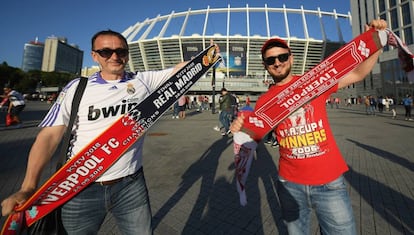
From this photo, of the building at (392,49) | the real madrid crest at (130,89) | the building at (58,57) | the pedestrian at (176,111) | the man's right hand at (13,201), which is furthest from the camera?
the building at (58,57)

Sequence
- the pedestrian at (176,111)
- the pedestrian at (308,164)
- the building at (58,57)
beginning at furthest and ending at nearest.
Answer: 1. the building at (58,57)
2. the pedestrian at (176,111)
3. the pedestrian at (308,164)

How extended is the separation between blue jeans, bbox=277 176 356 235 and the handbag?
66.7 inches

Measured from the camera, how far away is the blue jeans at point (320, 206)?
1.54 metres

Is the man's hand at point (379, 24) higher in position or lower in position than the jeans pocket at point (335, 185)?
higher

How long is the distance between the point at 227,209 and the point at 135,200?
2.00 metres

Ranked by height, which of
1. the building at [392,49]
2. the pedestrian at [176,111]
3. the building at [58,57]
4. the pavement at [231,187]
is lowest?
the pavement at [231,187]

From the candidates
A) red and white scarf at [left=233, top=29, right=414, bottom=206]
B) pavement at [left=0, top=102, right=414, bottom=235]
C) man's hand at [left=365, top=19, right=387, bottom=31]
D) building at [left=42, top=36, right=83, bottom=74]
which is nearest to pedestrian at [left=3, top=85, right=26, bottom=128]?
pavement at [left=0, top=102, right=414, bottom=235]

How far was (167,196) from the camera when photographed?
373cm

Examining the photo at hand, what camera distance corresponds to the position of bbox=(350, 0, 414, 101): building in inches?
1421

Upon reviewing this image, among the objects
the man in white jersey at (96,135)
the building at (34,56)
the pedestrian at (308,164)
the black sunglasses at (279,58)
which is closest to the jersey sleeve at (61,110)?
the man in white jersey at (96,135)

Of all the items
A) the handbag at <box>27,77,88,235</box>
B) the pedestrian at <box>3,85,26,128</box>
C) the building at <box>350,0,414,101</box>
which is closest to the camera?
the handbag at <box>27,77,88,235</box>

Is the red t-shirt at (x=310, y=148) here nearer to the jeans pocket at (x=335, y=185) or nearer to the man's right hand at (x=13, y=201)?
the jeans pocket at (x=335, y=185)

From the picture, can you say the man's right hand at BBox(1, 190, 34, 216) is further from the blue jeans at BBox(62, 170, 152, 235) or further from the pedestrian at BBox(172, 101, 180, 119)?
the pedestrian at BBox(172, 101, 180, 119)

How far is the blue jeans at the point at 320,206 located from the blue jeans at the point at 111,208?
1.15m
